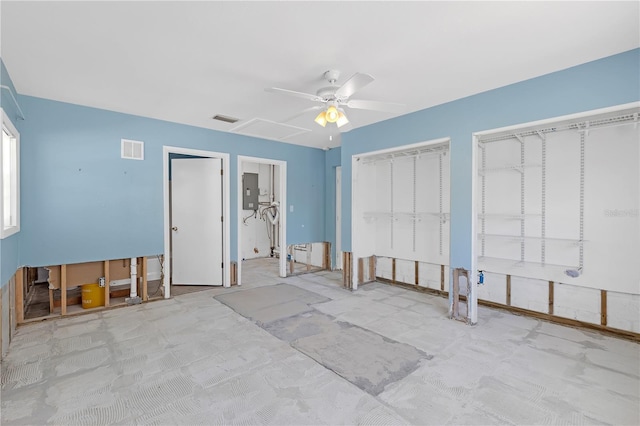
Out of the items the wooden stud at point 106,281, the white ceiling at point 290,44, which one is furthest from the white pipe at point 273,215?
the white ceiling at point 290,44

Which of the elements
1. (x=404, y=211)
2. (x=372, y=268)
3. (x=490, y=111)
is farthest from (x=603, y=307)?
(x=372, y=268)

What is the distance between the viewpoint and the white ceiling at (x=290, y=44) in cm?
201

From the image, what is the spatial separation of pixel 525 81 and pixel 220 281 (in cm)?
510

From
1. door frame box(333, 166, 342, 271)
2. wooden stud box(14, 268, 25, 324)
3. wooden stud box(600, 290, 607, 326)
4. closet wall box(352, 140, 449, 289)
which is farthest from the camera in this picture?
door frame box(333, 166, 342, 271)

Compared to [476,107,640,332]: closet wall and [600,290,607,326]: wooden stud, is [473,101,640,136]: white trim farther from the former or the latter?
[600,290,607,326]: wooden stud

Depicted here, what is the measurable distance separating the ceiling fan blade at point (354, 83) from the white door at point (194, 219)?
3.22 metres

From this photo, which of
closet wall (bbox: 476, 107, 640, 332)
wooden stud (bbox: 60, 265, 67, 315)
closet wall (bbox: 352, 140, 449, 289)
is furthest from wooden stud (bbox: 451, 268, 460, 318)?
wooden stud (bbox: 60, 265, 67, 315)

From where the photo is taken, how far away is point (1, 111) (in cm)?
262

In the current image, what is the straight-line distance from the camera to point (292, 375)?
2443 mm

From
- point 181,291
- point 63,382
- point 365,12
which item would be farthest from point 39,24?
point 181,291

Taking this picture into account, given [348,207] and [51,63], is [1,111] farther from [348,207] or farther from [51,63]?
[348,207]

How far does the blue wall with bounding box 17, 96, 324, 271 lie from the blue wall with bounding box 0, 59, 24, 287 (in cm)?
17

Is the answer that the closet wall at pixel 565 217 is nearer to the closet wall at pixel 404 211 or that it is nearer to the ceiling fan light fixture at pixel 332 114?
the closet wall at pixel 404 211

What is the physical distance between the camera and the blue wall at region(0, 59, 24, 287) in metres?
2.70
